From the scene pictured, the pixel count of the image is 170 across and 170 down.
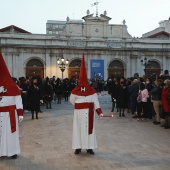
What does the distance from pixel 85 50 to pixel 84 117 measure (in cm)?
3336

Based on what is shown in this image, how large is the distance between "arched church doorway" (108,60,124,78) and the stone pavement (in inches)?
1134

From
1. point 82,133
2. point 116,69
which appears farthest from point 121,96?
point 116,69

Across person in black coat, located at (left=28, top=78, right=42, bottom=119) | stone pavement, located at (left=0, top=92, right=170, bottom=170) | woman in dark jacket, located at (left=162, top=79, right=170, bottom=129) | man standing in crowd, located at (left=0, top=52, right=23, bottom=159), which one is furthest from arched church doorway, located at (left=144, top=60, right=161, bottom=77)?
man standing in crowd, located at (left=0, top=52, right=23, bottom=159)

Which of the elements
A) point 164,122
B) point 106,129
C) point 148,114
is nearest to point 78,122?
point 106,129

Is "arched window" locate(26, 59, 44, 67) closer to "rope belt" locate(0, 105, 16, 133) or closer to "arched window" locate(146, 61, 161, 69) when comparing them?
"arched window" locate(146, 61, 161, 69)

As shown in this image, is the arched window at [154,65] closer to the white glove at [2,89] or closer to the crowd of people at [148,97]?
the crowd of people at [148,97]

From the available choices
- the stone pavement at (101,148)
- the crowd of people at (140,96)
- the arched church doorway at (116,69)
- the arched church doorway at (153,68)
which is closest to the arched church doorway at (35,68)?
the arched church doorway at (116,69)

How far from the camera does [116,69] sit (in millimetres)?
42219

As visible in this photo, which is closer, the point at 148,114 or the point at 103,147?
the point at 103,147

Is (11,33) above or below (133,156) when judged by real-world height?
above

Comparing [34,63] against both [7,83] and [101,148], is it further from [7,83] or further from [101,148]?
[7,83]

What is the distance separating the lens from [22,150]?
846cm

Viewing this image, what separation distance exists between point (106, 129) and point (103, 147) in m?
3.03

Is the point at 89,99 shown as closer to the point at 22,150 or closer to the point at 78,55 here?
the point at 22,150
